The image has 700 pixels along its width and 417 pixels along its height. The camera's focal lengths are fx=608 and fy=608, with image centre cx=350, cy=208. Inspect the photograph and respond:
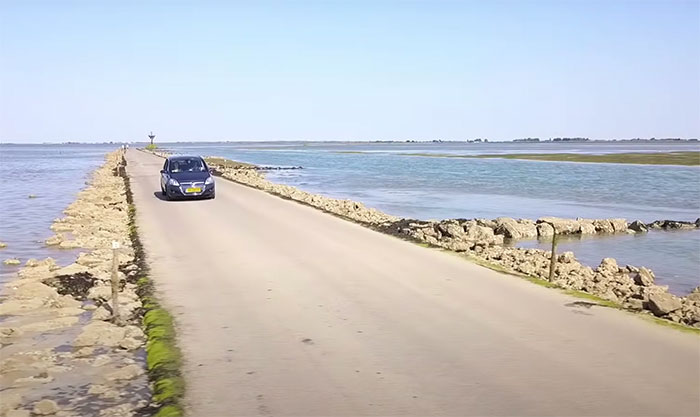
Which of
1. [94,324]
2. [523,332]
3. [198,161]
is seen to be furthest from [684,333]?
[198,161]

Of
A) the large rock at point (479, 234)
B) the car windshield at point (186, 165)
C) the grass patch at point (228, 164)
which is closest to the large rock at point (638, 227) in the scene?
the large rock at point (479, 234)

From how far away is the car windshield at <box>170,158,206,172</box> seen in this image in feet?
85.5

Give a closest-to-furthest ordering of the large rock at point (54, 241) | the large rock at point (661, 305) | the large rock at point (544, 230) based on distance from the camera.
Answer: the large rock at point (661, 305) < the large rock at point (54, 241) < the large rock at point (544, 230)

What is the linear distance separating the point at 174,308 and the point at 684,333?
23.3 feet

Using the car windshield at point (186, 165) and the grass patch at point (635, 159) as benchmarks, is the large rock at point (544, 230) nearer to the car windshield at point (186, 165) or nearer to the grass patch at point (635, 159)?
the car windshield at point (186, 165)

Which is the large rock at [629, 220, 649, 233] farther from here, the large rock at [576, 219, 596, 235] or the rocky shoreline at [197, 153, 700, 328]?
the large rock at [576, 219, 596, 235]

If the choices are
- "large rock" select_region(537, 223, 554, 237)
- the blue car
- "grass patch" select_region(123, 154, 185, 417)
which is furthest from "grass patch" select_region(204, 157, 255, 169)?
"grass patch" select_region(123, 154, 185, 417)

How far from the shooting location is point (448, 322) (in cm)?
830

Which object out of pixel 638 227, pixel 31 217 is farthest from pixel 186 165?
pixel 638 227

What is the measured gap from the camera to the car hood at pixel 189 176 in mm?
24859

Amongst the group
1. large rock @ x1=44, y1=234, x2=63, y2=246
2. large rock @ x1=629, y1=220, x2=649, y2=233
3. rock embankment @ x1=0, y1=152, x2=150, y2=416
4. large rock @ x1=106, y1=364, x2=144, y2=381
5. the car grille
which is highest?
the car grille

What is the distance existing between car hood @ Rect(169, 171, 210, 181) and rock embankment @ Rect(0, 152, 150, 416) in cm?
1055

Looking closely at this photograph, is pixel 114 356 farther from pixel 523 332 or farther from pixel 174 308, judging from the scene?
pixel 523 332

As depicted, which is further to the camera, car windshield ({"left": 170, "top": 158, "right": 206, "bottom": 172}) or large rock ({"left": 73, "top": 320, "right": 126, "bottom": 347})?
car windshield ({"left": 170, "top": 158, "right": 206, "bottom": 172})
